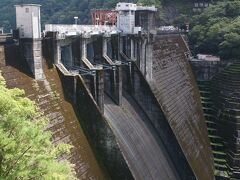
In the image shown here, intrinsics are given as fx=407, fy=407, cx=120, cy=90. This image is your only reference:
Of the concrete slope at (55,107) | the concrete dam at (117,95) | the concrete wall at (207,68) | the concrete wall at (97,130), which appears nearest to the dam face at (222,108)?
the concrete wall at (207,68)

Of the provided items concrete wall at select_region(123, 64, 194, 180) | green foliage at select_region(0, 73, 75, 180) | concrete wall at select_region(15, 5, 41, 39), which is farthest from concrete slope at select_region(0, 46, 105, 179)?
concrete wall at select_region(123, 64, 194, 180)

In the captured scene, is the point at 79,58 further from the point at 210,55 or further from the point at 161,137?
the point at 210,55

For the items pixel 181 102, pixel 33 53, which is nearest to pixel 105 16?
pixel 181 102


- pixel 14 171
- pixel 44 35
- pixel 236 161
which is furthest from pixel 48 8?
pixel 14 171

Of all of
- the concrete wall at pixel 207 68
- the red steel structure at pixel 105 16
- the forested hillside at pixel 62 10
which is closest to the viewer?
the red steel structure at pixel 105 16

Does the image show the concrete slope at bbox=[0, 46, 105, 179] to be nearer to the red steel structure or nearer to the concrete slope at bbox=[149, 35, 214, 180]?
the concrete slope at bbox=[149, 35, 214, 180]

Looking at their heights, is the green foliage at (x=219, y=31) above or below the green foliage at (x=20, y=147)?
above

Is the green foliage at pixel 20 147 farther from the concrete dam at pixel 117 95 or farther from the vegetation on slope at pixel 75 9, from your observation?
the vegetation on slope at pixel 75 9

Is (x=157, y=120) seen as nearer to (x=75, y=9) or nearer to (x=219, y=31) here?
(x=219, y=31)
